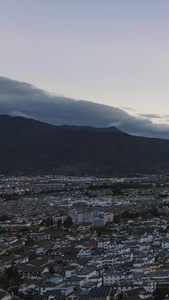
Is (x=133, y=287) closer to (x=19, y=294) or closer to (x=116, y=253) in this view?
(x=19, y=294)

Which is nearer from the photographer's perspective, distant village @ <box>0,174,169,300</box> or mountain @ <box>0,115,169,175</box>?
distant village @ <box>0,174,169,300</box>

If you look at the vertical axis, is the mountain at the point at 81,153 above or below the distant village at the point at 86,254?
above

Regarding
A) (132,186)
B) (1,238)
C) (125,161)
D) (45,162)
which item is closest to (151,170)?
(125,161)

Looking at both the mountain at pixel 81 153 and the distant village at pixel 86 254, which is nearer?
the distant village at pixel 86 254

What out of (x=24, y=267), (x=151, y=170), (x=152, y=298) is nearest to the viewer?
(x=152, y=298)

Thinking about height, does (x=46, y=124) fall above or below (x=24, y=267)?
above

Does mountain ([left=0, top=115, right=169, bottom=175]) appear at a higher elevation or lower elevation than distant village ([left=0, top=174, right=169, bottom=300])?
higher
